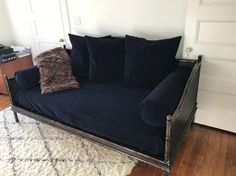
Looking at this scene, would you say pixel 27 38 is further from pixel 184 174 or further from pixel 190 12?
pixel 184 174

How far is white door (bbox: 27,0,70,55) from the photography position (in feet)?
9.53

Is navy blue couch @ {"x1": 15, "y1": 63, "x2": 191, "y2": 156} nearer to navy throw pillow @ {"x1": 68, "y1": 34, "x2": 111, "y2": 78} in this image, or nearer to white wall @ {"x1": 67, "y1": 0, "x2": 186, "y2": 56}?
navy throw pillow @ {"x1": 68, "y1": 34, "x2": 111, "y2": 78}

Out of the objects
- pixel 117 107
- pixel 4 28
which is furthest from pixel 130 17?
pixel 4 28

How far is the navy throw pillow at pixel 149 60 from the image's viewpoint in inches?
80.2

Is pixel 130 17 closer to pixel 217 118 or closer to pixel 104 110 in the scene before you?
pixel 104 110

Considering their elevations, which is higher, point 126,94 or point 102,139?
point 126,94

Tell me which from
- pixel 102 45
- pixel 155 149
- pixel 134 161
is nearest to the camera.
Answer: pixel 155 149

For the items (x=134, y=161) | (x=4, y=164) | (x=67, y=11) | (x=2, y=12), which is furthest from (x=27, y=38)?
(x=134, y=161)

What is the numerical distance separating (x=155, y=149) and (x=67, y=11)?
2.13 metres

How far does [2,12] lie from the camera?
3.50 m

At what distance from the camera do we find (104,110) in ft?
6.01

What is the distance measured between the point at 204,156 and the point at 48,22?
8.69 feet

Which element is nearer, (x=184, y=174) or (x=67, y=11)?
(x=184, y=174)

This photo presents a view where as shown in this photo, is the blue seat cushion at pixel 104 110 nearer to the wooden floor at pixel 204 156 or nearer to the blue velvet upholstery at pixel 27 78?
the blue velvet upholstery at pixel 27 78
